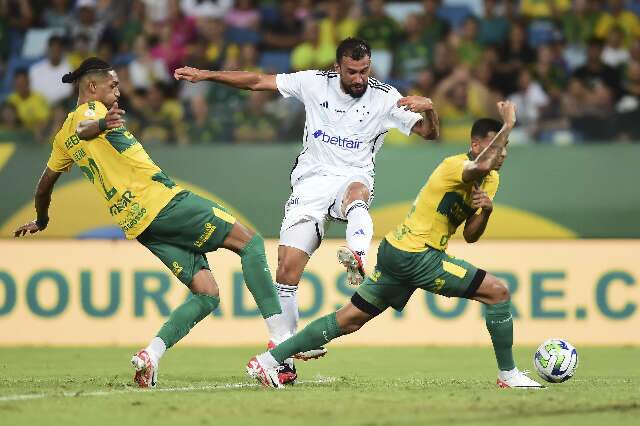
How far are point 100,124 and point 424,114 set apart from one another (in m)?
2.54

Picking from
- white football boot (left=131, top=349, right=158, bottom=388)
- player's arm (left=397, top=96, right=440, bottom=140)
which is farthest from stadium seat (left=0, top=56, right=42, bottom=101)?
white football boot (left=131, top=349, right=158, bottom=388)

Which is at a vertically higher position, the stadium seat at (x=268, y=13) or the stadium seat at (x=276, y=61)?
the stadium seat at (x=268, y=13)

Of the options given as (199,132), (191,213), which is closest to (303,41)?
(199,132)

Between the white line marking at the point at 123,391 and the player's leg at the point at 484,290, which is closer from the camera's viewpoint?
the white line marking at the point at 123,391

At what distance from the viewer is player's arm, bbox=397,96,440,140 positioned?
30.9ft

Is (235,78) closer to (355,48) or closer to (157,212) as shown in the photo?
(355,48)

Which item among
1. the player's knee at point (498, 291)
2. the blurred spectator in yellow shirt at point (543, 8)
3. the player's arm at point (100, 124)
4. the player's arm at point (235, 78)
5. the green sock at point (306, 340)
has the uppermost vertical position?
the blurred spectator in yellow shirt at point (543, 8)

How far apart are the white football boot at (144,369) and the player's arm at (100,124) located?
1.55 metres

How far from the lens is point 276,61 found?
54.6ft

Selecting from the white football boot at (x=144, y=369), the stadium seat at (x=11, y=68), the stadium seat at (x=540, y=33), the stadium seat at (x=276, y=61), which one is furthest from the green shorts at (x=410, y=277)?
the stadium seat at (x=11, y=68)

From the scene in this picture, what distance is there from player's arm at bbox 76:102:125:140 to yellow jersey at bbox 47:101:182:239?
0.44 ft

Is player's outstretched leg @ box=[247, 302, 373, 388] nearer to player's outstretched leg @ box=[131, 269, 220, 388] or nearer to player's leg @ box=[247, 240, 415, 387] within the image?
player's leg @ box=[247, 240, 415, 387]

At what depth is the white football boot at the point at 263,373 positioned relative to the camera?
29.4ft

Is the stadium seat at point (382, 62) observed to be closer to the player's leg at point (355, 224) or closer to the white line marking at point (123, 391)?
the player's leg at point (355, 224)
